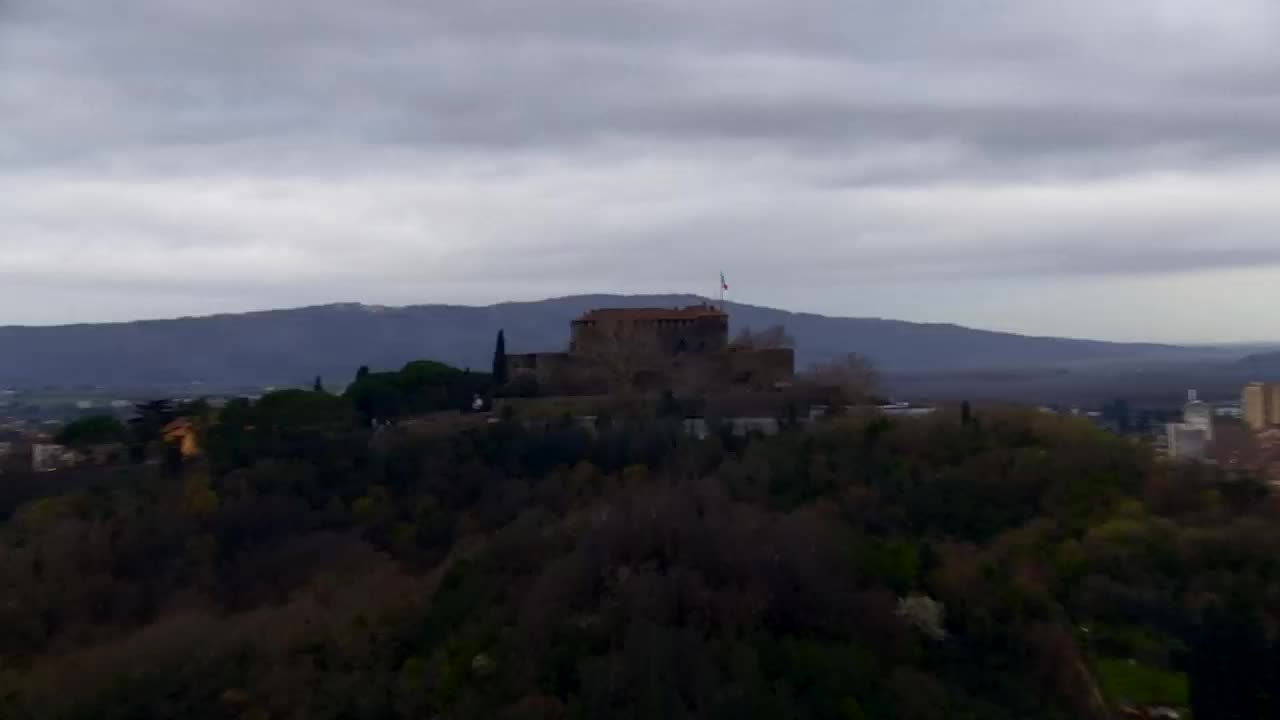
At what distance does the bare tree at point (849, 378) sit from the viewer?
102 feet

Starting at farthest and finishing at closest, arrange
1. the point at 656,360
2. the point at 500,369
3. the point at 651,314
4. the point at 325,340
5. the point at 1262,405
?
the point at 325,340 → the point at 651,314 → the point at 500,369 → the point at 656,360 → the point at 1262,405

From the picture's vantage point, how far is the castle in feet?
104

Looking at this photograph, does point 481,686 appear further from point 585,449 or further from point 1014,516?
point 585,449

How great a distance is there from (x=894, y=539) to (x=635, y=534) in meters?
5.46

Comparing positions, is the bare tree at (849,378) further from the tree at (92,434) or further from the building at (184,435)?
the tree at (92,434)

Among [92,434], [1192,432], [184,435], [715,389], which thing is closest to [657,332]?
[715,389]

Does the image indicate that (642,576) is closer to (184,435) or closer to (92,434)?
(184,435)

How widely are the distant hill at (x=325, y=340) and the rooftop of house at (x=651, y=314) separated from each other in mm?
28381

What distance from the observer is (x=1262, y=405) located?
3006cm

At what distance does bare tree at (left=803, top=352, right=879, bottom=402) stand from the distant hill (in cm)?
2776

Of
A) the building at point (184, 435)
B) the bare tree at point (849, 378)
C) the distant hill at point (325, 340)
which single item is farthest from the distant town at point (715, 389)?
the distant hill at point (325, 340)

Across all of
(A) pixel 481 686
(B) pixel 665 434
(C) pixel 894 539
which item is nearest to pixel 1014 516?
(C) pixel 894 539

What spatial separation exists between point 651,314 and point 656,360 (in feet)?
7.51

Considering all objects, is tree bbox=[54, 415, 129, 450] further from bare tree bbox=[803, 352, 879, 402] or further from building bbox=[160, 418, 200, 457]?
bare tree bbox=[803, 352, 879, 402]
